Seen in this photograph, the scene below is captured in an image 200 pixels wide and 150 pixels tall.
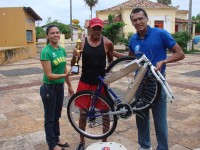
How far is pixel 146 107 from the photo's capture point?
3.21 meters

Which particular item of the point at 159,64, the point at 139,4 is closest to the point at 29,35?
the point at 139,4

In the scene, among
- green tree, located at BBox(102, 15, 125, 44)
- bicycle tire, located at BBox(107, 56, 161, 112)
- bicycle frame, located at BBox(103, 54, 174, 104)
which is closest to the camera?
bicycle frame, located at BBox(103, 54, 174, 104)

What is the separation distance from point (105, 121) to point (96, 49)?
1011 millimetres

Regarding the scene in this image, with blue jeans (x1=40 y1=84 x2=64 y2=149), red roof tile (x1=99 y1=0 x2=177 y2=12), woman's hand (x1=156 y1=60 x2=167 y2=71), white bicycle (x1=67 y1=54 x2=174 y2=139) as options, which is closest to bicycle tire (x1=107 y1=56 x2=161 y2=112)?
white bicycle (x1=67 y1=54 x2=174 y2=139)

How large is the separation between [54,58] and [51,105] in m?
0.61

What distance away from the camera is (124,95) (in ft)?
11.0

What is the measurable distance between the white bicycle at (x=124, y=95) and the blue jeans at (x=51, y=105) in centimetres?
19

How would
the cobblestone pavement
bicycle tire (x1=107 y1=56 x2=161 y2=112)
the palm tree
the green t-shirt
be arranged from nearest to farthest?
bicycle tire (x1=107 y1=56 x2=161 y2=112), the green t-shirt, the cobblestone pavement, the palm tree

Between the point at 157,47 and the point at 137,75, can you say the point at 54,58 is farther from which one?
the point at 157,47

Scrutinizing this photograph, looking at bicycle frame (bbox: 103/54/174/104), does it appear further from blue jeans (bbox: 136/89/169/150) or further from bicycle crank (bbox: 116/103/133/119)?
blue jeans (bbox: 136/89/169/150)

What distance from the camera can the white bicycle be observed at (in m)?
3.01

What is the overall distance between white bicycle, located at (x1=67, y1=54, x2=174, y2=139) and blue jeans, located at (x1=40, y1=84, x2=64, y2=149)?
0.62 ft

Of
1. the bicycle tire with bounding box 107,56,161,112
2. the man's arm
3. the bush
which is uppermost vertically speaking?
the bush

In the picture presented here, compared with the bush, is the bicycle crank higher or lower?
lower
